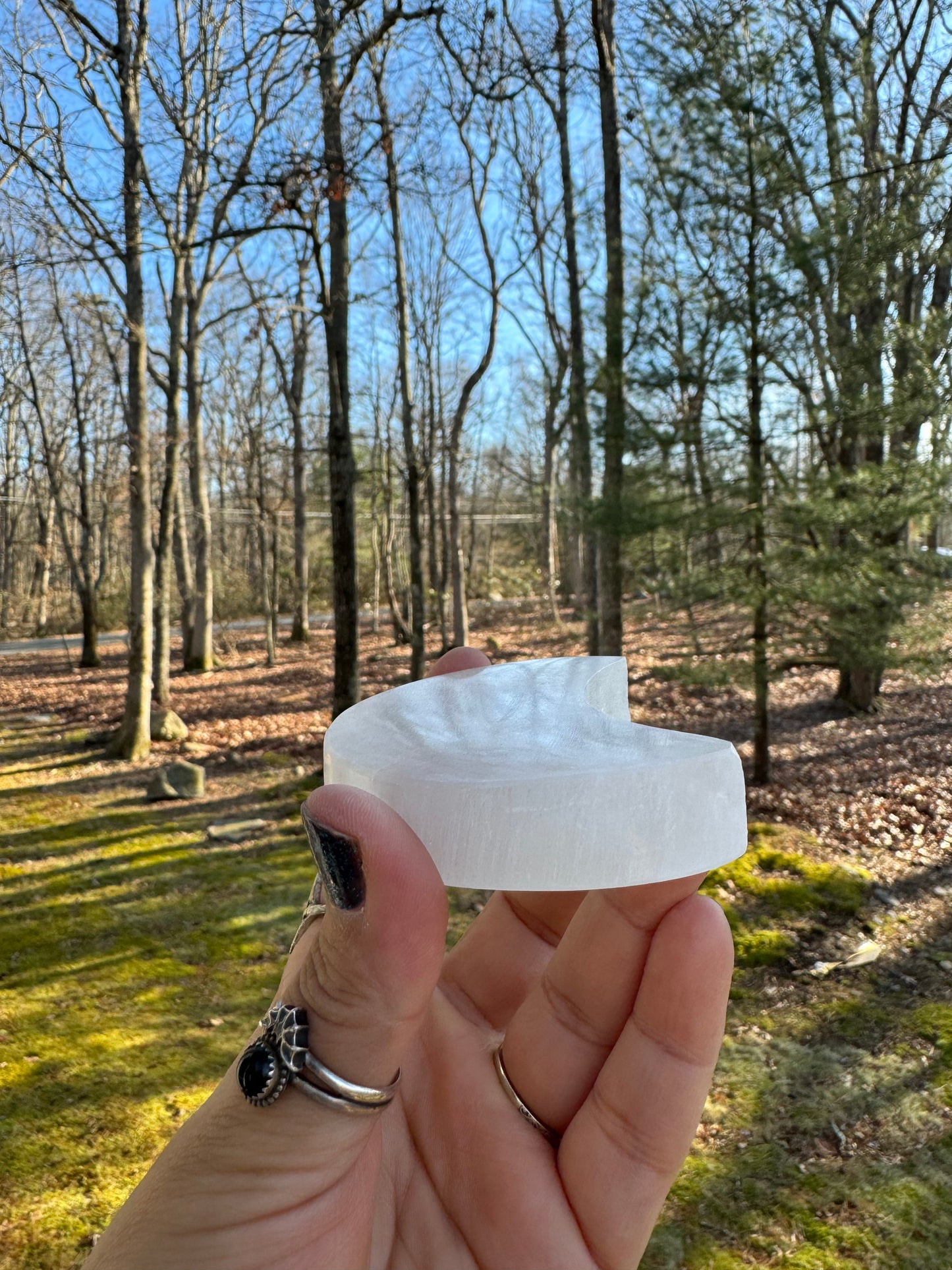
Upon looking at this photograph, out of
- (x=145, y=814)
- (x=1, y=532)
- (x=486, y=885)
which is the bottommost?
(x=145, y=814)

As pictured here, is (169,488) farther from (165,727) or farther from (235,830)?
(235,830)

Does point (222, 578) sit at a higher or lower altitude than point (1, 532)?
lower

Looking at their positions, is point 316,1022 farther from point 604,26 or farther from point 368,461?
point 368,461

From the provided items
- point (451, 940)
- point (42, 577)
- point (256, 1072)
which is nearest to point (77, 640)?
point (42, 577)

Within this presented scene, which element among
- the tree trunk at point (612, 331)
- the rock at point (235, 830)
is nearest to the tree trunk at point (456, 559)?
the tree trunk at point (612, 331)

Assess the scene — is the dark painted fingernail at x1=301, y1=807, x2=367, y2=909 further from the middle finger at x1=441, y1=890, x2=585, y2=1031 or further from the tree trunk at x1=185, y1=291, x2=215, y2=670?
the tree trunk at x1=185, y1=291, x2=215, y2=670

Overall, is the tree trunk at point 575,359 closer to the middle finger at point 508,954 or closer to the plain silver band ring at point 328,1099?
the middle finger at point 508,954

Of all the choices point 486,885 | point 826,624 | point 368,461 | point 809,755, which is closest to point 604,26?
point 826,624
